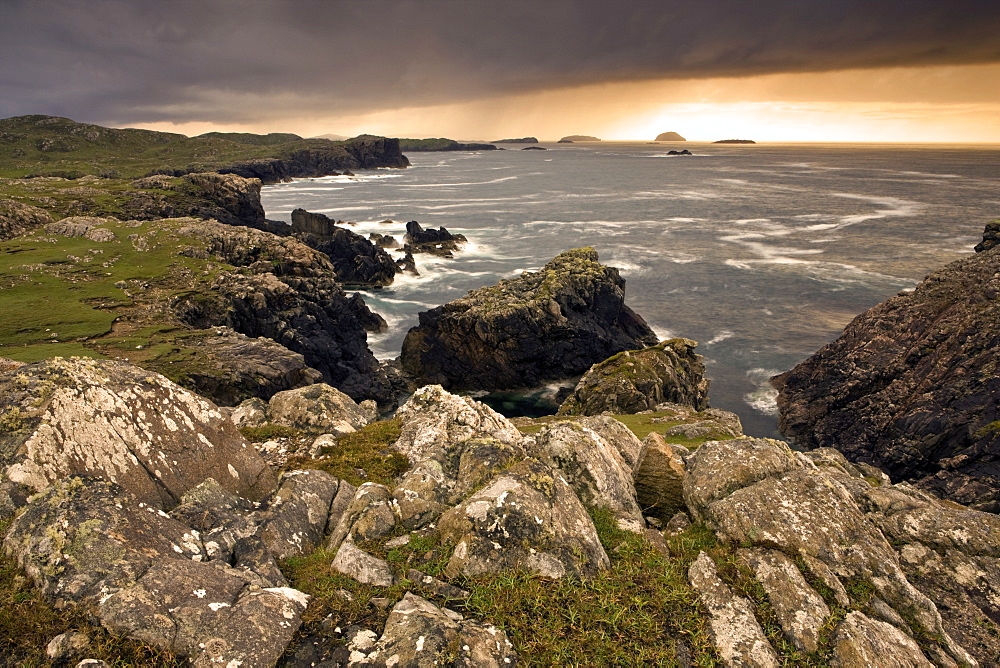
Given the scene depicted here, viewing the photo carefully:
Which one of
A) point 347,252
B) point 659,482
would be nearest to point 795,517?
point 659,482

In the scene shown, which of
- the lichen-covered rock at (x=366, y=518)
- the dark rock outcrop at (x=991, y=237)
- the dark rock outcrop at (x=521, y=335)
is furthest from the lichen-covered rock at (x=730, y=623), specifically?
the dark rock outcrop at (x=991, y=237)

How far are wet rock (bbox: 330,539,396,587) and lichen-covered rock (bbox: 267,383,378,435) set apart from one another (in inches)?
333

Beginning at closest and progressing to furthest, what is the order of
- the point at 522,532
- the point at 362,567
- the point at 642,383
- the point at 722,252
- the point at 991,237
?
the point at 362,567, the point at 522,532, the point at 642,383, the point at 991,237, the point at 722,252

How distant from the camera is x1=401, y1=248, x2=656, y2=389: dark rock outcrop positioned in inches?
2125

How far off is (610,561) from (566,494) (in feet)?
5.71

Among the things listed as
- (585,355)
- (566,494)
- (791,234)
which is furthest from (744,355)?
(791,234)

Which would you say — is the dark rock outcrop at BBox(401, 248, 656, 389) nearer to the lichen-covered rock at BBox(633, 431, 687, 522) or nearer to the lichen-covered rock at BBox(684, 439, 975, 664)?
the lichen-covered rock at BBox(633, 431, 687, 522)

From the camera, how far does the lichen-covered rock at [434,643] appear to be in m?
7.67

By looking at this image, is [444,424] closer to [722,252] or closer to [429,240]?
[429,240]

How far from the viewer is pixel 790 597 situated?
9617 mm

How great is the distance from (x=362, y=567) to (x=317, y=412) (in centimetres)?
1015

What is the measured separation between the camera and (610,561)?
10891 mm

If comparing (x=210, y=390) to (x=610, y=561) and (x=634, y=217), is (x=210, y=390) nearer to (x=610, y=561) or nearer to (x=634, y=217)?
(x=610, y=561)

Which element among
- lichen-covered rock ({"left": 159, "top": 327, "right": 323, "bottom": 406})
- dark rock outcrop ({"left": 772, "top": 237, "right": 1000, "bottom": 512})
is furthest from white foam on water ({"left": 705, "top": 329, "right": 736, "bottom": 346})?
lichen-covered rock ({"left": 159, "top": 327, "right": 323, "bottom": 406})
